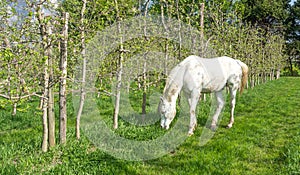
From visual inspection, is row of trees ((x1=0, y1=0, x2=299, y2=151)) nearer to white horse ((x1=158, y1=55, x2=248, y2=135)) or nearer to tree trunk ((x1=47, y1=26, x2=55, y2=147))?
tree trunk ((x1=47, y1=26, x2=55, y2=147))

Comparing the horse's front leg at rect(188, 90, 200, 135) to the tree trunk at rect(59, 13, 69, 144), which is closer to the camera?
the tree trunk at rect(59, 13, 69, 144)

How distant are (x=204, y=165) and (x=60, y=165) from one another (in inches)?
115

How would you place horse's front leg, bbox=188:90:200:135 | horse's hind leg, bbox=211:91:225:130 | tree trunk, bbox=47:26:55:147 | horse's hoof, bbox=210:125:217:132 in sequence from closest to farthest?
1. tree trunk, bbox=47:26:55:147
2. horse's front leg, bbox=188:90:200:135
3. horse's hoof, bbox=210:125:217:132
4. horse's hind leg, bbox=211:91:225:130

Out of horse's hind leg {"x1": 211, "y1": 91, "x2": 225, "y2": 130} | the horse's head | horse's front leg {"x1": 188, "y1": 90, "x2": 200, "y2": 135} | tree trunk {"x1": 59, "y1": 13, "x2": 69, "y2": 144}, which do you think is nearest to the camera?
tree trunk {"x1": 59, "y1": 13, "x2": 69, "y2": 144}

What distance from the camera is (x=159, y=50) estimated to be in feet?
37.0

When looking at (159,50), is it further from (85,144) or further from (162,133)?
(85,144)

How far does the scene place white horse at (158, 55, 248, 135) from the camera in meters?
7.61

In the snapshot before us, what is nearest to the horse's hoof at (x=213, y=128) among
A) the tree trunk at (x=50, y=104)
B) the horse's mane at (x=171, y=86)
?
the horse's mane at (x=171, y=86)

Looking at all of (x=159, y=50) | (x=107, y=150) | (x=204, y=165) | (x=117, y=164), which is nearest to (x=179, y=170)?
(x=204, y=165)

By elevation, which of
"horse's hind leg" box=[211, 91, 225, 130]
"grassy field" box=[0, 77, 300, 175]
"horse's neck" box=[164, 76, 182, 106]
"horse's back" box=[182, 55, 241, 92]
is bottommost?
"grassy field" box=[0, 77, 300, 175]

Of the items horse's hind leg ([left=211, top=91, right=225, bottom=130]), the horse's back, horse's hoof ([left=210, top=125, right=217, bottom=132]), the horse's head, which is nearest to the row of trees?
the horse's head

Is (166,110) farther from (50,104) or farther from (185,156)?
(50,104)

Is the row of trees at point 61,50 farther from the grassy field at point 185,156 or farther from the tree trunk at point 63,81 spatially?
the grassy field at point 185,156

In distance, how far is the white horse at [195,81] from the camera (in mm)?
7609
